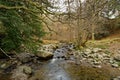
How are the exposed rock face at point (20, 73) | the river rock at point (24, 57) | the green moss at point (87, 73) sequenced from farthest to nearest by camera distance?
the river rock at point (24, 57), the exposed rock face at point (20, 73), the green moss at point (87, 73)

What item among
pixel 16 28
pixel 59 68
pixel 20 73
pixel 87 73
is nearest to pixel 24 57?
pixel 59 68

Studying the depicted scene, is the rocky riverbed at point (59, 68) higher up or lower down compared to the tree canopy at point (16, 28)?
lower down

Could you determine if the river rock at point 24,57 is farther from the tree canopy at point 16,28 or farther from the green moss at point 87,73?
the green moss at point 87,73

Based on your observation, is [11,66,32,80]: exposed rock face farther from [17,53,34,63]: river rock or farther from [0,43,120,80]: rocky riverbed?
[17,53,34,63]: river rock

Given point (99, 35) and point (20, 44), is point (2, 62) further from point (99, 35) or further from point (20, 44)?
point (99, 35)

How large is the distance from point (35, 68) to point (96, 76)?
12.0 feet

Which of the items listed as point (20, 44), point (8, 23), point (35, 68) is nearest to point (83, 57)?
point (35, 68)

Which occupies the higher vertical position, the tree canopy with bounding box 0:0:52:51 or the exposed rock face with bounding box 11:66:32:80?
the tree canopy with bounding box 0:0:52:51

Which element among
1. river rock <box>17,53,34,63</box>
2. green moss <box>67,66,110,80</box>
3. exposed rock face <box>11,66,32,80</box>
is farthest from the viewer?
river rock <box>17,53,34,63</box>

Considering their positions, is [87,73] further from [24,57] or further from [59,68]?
[24,57]

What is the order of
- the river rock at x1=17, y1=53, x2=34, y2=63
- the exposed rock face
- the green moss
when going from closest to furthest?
the green moss, the exposed rock face, the river rock at x1=17, y1=53, x2=34, y2=63

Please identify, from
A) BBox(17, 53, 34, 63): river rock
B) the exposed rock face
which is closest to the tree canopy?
the exposed rock face

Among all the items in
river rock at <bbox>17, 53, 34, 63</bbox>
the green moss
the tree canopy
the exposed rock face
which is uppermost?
the tree canopy

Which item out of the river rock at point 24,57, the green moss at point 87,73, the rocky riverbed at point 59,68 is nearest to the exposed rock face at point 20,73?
the rocky riverbed at point 59,68
